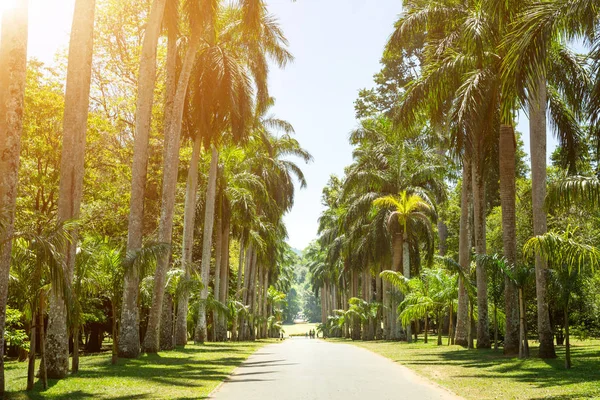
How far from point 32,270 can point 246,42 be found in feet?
67.3

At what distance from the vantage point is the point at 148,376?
14.1 m

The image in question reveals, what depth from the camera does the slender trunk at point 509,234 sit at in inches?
810

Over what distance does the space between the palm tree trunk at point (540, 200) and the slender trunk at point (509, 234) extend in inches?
61.6

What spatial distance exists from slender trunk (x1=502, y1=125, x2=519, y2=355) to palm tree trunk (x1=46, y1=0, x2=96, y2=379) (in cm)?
1355

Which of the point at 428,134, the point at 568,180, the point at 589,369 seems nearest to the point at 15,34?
the point at 568,180

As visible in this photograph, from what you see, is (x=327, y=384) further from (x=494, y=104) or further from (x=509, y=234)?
(x=494, y=104)

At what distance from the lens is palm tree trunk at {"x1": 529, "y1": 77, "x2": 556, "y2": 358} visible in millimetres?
18203

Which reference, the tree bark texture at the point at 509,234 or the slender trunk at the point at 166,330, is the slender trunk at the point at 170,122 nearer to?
the slender trunk at the point at 166,330

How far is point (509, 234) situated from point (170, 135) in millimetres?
12425

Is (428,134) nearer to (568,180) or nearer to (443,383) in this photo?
(568,180)

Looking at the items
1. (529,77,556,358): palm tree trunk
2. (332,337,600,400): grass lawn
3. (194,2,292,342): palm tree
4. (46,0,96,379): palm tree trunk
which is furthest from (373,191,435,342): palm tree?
(46,0,96,379): palm tree trunk

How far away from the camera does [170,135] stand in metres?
22.6

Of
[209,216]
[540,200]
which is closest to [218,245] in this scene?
[209,216]

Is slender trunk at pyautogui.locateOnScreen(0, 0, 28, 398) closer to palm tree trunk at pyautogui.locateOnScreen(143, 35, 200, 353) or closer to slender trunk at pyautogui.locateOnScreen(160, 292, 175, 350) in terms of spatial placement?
palm tree trunk at pyautogui.locateOnScreen(143, 35, 200, 353)
